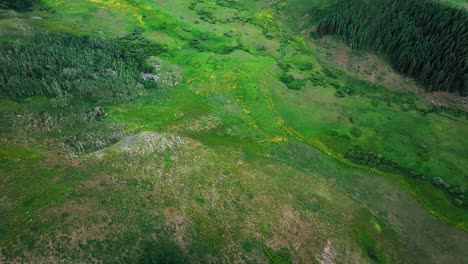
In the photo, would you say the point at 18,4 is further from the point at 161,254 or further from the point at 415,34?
the point at 415,34

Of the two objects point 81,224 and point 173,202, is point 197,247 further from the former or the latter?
point 81,224

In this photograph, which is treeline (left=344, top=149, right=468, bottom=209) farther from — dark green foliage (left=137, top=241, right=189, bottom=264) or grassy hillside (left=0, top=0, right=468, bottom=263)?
dark green foliage (left=137, top=241, right=189, bottom=264)

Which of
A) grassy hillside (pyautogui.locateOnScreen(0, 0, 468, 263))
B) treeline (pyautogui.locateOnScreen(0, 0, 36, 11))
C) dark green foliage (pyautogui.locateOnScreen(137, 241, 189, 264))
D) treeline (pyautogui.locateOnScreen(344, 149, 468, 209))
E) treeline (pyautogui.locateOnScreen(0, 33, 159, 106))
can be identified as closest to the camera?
dark green foliage (pyautogui.locateOnScreen(137, 241, 189, 264))

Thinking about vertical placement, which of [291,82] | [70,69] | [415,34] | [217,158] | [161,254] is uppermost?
[415,34]

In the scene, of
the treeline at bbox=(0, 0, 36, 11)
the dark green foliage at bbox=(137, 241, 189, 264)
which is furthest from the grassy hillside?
the treeline at bbox=(0, 0, 36, 11)

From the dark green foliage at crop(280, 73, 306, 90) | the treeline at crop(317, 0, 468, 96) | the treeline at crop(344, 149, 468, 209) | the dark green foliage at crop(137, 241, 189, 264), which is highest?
the treeline at crop(317, 0, 468, 96)

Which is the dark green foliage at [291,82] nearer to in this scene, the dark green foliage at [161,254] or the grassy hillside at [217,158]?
the grassy hillside at [217,158]

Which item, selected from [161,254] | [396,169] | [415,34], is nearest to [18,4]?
[161,254]
